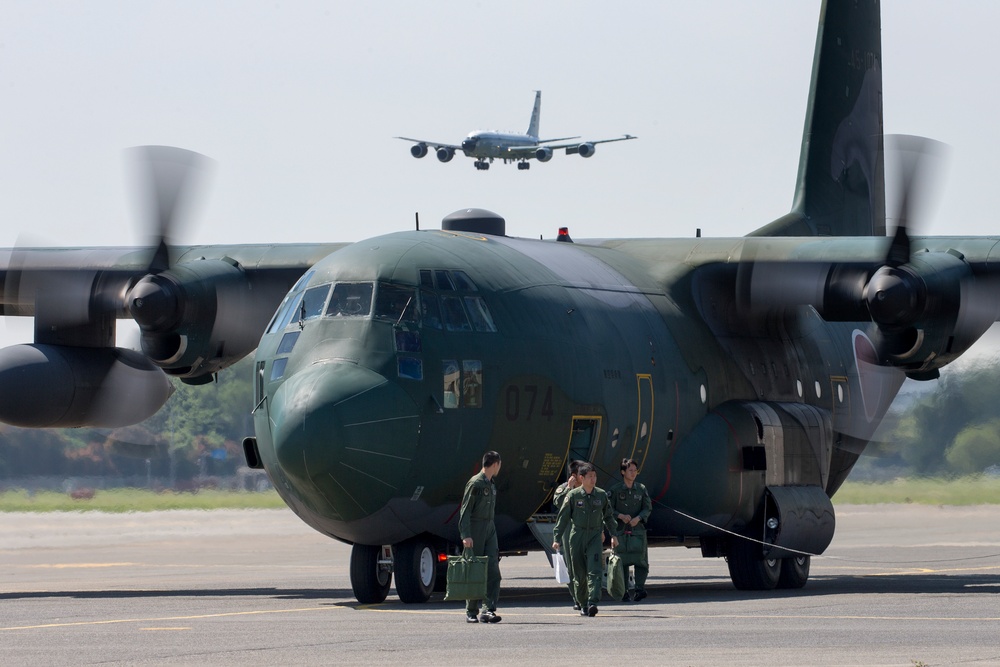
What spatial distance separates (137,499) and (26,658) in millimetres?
25941

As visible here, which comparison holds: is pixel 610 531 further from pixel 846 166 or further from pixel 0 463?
pixel 0 463

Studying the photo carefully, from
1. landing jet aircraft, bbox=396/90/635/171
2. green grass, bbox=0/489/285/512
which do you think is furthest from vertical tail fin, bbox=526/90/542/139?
green grass, bbox=0/489/285/512

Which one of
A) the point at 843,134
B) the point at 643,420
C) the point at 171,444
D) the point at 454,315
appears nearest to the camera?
the point at 454,315

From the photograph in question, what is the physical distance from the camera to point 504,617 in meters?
16.0

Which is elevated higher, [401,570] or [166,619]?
[401,570]

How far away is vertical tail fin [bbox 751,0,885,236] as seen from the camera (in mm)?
27031

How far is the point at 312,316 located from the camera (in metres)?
17.5

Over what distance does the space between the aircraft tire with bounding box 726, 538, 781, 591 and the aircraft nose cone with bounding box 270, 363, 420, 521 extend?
5.99 m

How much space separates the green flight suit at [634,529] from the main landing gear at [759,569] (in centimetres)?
308

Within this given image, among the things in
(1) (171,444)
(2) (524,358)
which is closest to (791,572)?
(2) (524,358)

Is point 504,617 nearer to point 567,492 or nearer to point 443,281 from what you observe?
point 567,492

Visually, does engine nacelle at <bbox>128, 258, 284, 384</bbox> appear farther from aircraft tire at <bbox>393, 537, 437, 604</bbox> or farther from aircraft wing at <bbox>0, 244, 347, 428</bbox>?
aircraft tire at <bbox>393, 537, 437, 604</bbox>

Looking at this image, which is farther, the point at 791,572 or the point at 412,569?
the point at 791,572

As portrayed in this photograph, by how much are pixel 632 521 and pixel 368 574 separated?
290 cm
